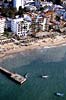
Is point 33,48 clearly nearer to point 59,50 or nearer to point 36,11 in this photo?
point 59,50

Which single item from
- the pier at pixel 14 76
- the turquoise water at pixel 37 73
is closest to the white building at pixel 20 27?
the turquoise water at pixel 37 73

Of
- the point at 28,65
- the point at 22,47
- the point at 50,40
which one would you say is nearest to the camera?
the point at 28,65

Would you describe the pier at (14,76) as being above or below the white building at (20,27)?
below

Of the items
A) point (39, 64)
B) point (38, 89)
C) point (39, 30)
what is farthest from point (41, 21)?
point (38, 89)

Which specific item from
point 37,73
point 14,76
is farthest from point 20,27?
point 14,76

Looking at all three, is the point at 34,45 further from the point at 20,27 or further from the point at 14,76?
the point at 14,76

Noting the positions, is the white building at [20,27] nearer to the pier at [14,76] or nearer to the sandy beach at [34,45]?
the sandy beach at [34,45]

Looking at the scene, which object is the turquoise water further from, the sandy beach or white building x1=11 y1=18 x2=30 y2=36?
white building x1=11 y1=18 x2=30 y2=36
